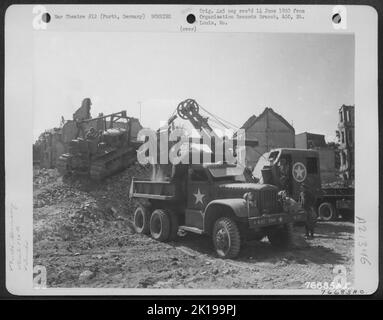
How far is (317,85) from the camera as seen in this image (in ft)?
11.1

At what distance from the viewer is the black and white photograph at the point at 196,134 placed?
129 inches

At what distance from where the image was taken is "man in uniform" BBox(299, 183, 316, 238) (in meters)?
3.39

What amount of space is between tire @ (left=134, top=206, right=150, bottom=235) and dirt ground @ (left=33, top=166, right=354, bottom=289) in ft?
0.19

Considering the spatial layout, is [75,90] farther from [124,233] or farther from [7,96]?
[124,233]

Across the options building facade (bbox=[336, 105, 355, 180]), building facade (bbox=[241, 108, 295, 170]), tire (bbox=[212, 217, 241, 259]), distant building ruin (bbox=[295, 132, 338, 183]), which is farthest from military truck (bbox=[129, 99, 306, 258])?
building facade (bbox=[336, 105, 355, 180])

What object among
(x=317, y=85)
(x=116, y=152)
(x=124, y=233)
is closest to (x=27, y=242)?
(x=124, y=233)

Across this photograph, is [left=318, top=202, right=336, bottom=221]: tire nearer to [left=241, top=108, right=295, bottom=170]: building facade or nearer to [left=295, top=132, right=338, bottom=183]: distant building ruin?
[left=295, top=132, right=338, bottom=183]: distant building ruin

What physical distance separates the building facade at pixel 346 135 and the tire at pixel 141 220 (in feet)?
6.81

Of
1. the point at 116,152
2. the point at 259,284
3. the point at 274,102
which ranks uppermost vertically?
the point at 274,102

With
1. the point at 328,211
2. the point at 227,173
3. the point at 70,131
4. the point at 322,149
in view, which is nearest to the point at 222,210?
the point at 227,173

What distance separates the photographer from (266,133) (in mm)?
3195

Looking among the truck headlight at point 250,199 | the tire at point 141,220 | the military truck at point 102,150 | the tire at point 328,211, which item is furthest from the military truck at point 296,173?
the military truck at point 102,150

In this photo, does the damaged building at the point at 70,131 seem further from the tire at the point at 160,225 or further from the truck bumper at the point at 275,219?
the truck bumper at the point at 275,219

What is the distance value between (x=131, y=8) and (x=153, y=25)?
26 centimetres
